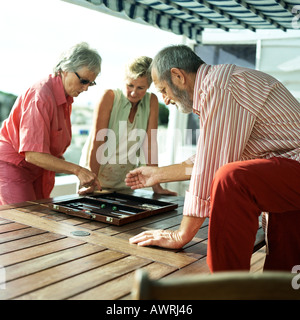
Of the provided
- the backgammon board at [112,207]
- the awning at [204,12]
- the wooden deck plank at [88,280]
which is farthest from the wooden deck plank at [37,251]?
the awning at [204,12]

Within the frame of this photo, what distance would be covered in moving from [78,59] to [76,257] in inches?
63.1

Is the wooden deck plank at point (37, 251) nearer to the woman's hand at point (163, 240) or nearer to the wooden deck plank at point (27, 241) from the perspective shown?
the wooden deck plank at point (27, 241)

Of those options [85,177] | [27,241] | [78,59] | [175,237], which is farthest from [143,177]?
[78,59]

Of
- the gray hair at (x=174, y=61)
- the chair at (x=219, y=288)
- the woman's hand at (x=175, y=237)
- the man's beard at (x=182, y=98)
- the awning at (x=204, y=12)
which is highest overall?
the awning at (x=204, y=12)

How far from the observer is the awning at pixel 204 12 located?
3639mm

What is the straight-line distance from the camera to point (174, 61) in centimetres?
201

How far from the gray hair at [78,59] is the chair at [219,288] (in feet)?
7.49

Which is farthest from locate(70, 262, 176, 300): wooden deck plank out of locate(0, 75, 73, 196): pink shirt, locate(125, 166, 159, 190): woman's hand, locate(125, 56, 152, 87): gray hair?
locate(125, 56, 152, 87): gray hair

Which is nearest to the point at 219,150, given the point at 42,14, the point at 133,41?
the point at 42,14

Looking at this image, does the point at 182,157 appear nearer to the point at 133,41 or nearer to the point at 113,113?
the point at 113,113

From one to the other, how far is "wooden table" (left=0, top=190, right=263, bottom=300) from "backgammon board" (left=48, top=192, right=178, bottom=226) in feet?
0.11

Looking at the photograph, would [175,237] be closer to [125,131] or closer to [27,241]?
[27,241]

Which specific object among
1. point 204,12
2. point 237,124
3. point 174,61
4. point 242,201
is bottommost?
point 242,201
